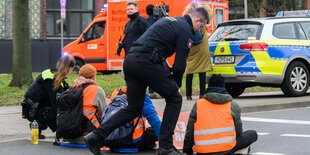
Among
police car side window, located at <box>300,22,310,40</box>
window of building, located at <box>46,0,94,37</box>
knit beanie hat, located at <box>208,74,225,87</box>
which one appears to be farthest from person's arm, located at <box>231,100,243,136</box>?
window of building, located at <box>46,0,94,37</box>

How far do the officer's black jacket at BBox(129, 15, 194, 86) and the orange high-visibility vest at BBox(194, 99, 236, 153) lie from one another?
50cm

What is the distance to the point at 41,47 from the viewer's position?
1089 inches

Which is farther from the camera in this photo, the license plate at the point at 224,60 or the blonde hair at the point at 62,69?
the license plate at the point at 224,60

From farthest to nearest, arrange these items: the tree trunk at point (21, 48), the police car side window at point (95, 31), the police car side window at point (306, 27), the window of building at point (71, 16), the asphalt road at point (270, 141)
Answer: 1. the window of building at point (71, 16)
2. the police car side window at point (95, 31)
3. the tree trunk at point (21, 48)
4. the police car side window at point (306, 27)
5. the asphalt road at point (270, 141)

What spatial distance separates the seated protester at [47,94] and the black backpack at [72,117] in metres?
0.47

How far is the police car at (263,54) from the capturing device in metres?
12.2

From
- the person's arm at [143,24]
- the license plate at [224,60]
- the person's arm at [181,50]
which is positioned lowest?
the license plate at [224,60]

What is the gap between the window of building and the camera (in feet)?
93.6

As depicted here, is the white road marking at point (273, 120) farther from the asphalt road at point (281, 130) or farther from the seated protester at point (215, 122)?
the seated protester at point (215, 122)

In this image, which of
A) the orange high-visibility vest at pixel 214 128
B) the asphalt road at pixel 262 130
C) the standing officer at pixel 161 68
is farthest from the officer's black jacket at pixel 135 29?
the orange high-visibility vest at pixel 214 128

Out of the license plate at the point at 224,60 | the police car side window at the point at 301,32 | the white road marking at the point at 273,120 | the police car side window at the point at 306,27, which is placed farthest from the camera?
the police car side window at the point at 306,27

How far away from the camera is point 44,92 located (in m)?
8.28

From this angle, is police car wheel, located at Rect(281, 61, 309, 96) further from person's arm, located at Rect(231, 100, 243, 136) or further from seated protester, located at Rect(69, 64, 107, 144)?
person's arm, located at Rect(231, 100, 243, 136)

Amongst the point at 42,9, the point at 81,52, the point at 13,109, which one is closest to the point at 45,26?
the point at 42,9
